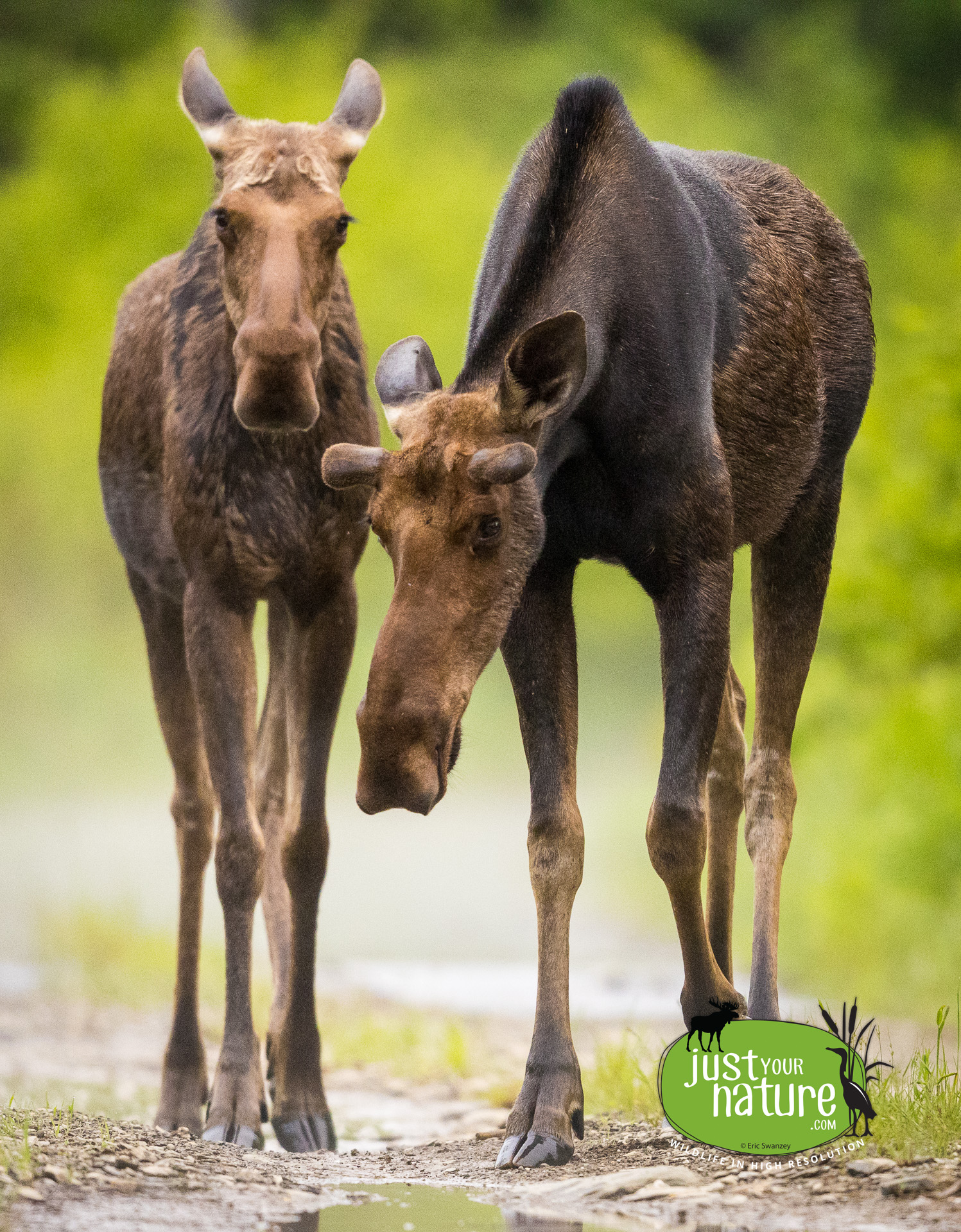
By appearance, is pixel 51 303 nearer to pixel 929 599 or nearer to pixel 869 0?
pixel 869 0

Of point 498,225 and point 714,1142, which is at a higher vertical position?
point 498,225

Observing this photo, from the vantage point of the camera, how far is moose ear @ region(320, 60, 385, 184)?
5785 millimetres

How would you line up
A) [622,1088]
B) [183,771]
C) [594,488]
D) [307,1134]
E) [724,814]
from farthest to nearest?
1. [183,771]
2. [724,814]
3. [622,1088]
4. [307,1134]
5. [594,488]

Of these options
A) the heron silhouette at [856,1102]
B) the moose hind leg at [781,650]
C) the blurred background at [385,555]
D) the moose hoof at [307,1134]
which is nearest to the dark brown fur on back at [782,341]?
the moose hind leg at [781,650]

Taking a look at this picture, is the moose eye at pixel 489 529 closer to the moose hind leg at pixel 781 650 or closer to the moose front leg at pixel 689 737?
the moose front leg at pixel 689 737

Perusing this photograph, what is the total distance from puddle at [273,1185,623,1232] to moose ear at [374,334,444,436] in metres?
1.96

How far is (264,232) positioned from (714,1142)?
2939 millimetres

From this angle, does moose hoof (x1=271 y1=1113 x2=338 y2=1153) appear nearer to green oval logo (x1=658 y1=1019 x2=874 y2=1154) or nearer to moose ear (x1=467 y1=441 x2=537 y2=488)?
green oval logo (x1=658 y1=1019 x2=874 y2=1154)

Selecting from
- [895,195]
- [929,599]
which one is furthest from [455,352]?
[929,599]

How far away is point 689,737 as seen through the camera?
5000 mm

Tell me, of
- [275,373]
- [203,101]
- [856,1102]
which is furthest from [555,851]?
[203,101]

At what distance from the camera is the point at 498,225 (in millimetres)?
5398

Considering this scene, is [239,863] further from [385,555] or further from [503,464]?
[385,555]

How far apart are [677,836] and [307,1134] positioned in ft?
6.01
